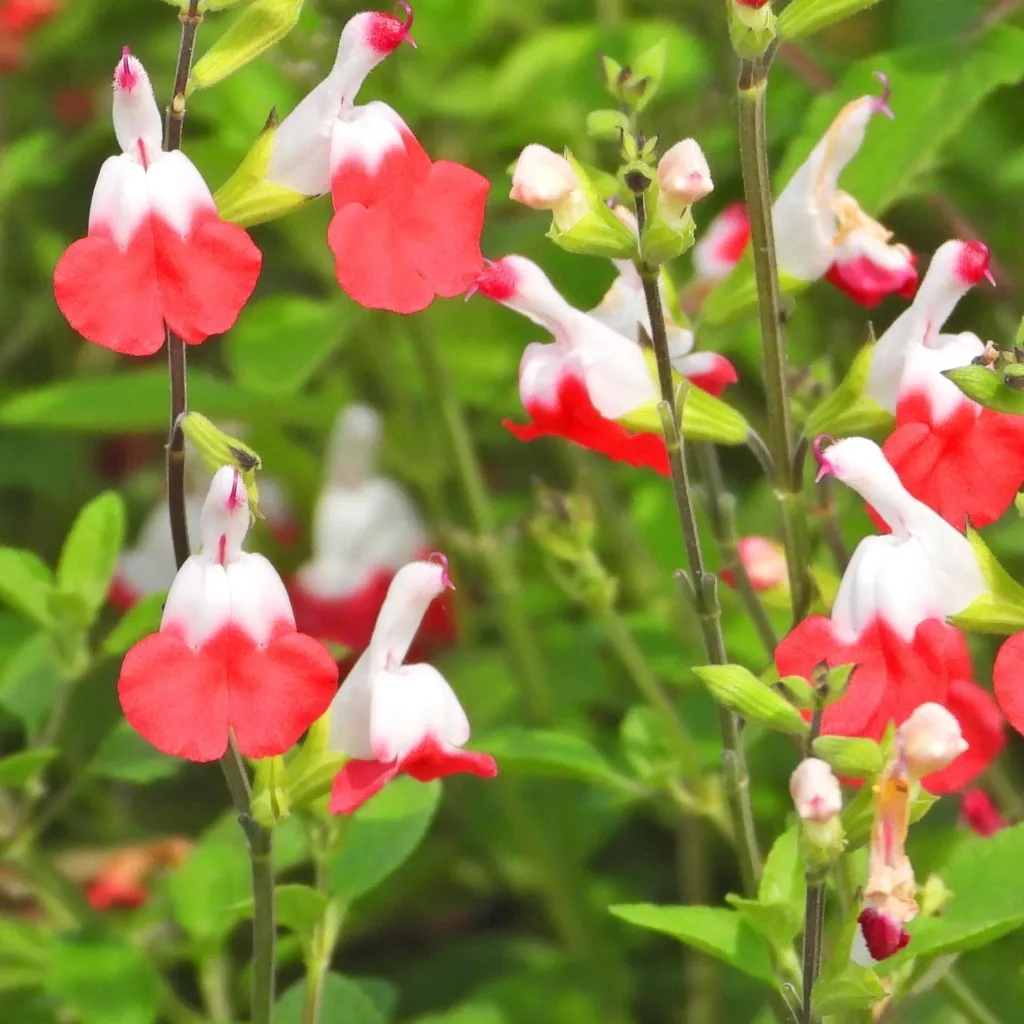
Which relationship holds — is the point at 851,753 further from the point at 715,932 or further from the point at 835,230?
the point at 835,230

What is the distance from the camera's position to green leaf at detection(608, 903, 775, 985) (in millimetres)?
862

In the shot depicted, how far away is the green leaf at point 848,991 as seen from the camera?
77cm

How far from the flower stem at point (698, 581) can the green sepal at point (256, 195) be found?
204mm

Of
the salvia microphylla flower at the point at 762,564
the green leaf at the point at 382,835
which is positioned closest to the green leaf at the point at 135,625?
the green leaf at the point at 382,835

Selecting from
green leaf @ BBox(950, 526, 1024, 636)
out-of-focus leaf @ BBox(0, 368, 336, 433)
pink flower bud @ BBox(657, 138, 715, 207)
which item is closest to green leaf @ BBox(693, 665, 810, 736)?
green leaf @ BBox(950, 526, 1024, 636)

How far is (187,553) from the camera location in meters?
0.86

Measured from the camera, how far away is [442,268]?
86 cm

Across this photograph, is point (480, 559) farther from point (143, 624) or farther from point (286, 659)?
point (286, 659)

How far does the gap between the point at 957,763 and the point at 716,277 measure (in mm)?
563

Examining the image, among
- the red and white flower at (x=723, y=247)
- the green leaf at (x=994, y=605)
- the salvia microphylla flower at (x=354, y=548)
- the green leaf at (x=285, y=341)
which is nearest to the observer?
the green leaf at (x=994, y=605)

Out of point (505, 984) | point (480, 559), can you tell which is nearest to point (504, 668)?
point (480, 559)

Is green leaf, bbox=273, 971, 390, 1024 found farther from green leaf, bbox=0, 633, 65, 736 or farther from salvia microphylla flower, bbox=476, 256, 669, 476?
salvia microphylla flower, bbox=476, 256, 669, 476

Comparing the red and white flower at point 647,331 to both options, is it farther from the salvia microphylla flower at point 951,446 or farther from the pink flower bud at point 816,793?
the pink flower bud at point 816,793

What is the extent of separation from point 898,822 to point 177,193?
1.60ft
